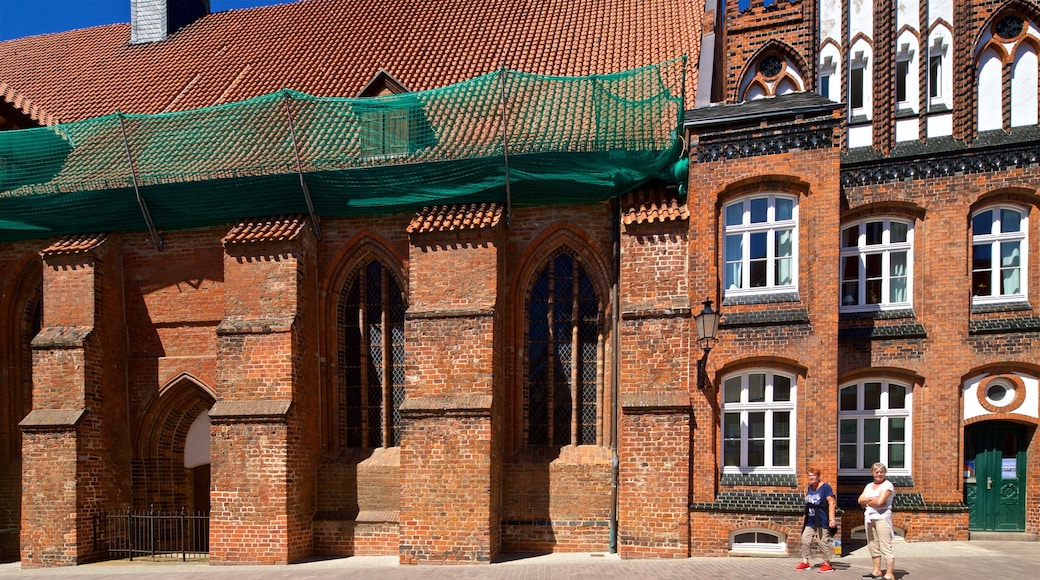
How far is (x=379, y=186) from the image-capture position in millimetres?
11086

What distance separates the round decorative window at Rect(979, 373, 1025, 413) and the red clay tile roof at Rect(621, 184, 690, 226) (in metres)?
5.16

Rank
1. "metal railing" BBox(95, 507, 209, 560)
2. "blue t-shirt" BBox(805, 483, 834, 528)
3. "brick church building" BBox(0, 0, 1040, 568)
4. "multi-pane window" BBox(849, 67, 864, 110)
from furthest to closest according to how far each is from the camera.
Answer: "metal railing" BBox(95, 507, 209, 560) < "multi-pane window" BBox(849, 67, 864, 110) < "brick church building" BBox(0, 0, 1040, 568) < "blue t-shirt" BBox(805, 483, 834, 528)

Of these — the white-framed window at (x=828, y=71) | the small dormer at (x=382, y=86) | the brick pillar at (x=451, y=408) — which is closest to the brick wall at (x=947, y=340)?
the white-framed window at (x=828, y=71)

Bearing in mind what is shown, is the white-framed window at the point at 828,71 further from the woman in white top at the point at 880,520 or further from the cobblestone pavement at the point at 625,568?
the cobblestone pavement at the point at 625,568

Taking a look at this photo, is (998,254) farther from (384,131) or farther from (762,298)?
(384,131)

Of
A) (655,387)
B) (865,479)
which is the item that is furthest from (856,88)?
(865,479)

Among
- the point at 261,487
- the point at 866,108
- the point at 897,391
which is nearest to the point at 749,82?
the point at 866,108


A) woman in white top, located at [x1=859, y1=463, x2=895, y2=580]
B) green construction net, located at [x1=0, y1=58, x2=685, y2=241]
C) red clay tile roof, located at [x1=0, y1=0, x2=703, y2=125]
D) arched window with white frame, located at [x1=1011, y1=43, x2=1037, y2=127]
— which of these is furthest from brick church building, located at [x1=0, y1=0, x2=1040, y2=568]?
red clay tile roof, located at [x1=0, y1=0, x2=703, y2=125]

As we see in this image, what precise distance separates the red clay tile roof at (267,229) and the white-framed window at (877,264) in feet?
29.2

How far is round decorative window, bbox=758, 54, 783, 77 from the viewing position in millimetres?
10906

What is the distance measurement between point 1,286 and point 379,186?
819 cm

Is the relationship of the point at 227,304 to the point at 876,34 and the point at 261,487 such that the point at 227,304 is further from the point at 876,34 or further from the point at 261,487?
the point at 876,34

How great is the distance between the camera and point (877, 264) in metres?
Answer: 10.5

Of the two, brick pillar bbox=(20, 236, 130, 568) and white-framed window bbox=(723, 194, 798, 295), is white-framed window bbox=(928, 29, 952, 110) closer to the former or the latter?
white-framed window bbox=(723, 194, 798, 295)
